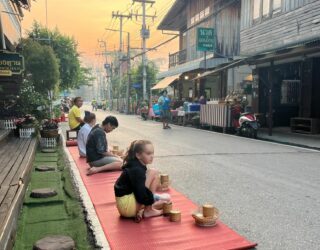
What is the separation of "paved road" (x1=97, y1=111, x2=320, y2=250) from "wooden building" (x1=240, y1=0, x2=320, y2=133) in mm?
3922

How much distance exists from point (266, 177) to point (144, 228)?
387cm

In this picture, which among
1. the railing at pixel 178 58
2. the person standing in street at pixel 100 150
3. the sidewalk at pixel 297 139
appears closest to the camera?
the person standing in street at pixel 100 150

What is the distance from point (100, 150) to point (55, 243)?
368 centimetres

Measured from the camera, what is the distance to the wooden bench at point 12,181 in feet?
12.2

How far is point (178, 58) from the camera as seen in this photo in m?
33.9

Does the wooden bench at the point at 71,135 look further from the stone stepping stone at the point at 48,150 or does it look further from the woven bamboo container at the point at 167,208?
the woven bamboo container at the point at 167,208

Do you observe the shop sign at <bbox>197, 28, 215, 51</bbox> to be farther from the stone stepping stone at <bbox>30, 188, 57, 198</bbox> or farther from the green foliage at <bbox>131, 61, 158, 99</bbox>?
the green foliage at <bbox>131, 61, 158, 99</bbox>

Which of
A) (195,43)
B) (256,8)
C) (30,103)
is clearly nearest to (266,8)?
(256,8)

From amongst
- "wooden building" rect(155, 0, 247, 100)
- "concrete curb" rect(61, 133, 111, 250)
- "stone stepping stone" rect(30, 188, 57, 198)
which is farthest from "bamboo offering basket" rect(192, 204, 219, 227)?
"wooden building" rect(155, 0, 247, 100)

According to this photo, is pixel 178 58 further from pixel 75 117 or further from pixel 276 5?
pixel 75 117

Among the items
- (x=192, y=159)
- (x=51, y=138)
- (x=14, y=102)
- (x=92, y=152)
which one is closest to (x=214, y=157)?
(x=192, y=159)

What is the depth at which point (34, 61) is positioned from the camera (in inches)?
697

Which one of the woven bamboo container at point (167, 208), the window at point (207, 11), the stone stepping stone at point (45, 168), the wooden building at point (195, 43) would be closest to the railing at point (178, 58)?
the wooden building at point (195, 43)

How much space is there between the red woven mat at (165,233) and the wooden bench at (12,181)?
1.03 metres
